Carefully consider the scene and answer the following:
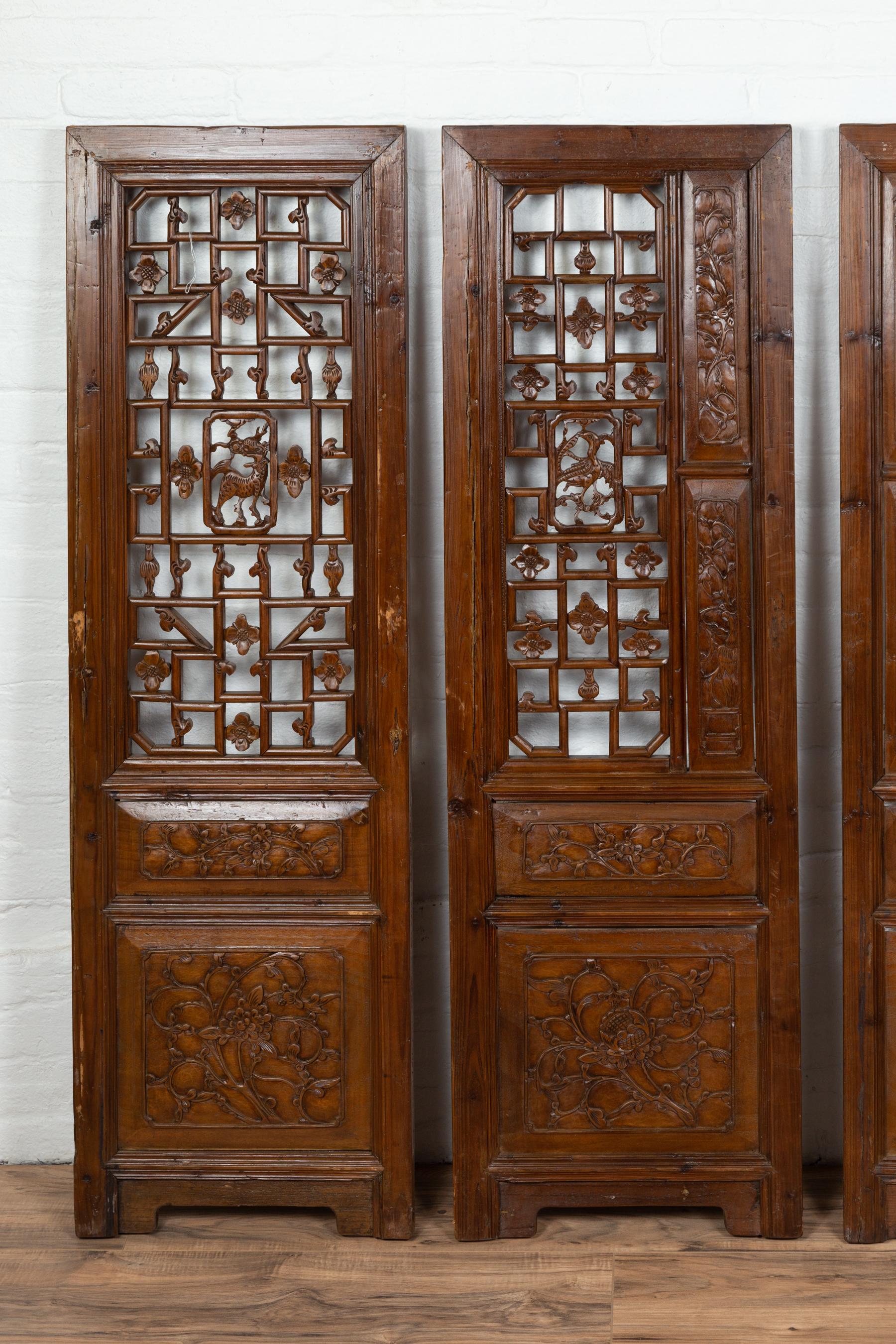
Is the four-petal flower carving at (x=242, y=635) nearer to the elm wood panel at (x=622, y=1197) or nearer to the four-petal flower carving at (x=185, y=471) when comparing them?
the four-petal flower carving at (x=185, y=471)

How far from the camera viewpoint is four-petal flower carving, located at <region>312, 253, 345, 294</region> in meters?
2.22

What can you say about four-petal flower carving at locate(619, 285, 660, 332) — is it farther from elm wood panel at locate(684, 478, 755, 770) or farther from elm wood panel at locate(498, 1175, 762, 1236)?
elm wood panel at locate(498, 1175, 762, 1236)

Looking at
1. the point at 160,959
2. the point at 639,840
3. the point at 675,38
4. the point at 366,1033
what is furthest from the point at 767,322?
the point at 160,959

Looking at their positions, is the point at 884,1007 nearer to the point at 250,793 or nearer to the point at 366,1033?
the point at 366,1033

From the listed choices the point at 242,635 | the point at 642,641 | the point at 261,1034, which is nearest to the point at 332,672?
the point at 242,635

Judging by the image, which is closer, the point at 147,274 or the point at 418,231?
the point at 147,274

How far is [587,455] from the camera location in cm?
225

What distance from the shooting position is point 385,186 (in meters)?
2.17

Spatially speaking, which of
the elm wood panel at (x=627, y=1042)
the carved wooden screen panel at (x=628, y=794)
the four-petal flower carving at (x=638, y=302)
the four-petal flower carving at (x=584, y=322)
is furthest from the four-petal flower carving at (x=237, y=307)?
the elm wood panel at (x=627, y=1042)

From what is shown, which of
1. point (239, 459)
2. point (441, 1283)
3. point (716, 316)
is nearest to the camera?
point (441, 1283)

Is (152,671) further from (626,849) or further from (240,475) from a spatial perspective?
(626,849)

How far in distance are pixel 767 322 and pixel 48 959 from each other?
2108mm

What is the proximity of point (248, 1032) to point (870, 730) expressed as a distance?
1423 mm

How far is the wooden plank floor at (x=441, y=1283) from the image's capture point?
1934mm
